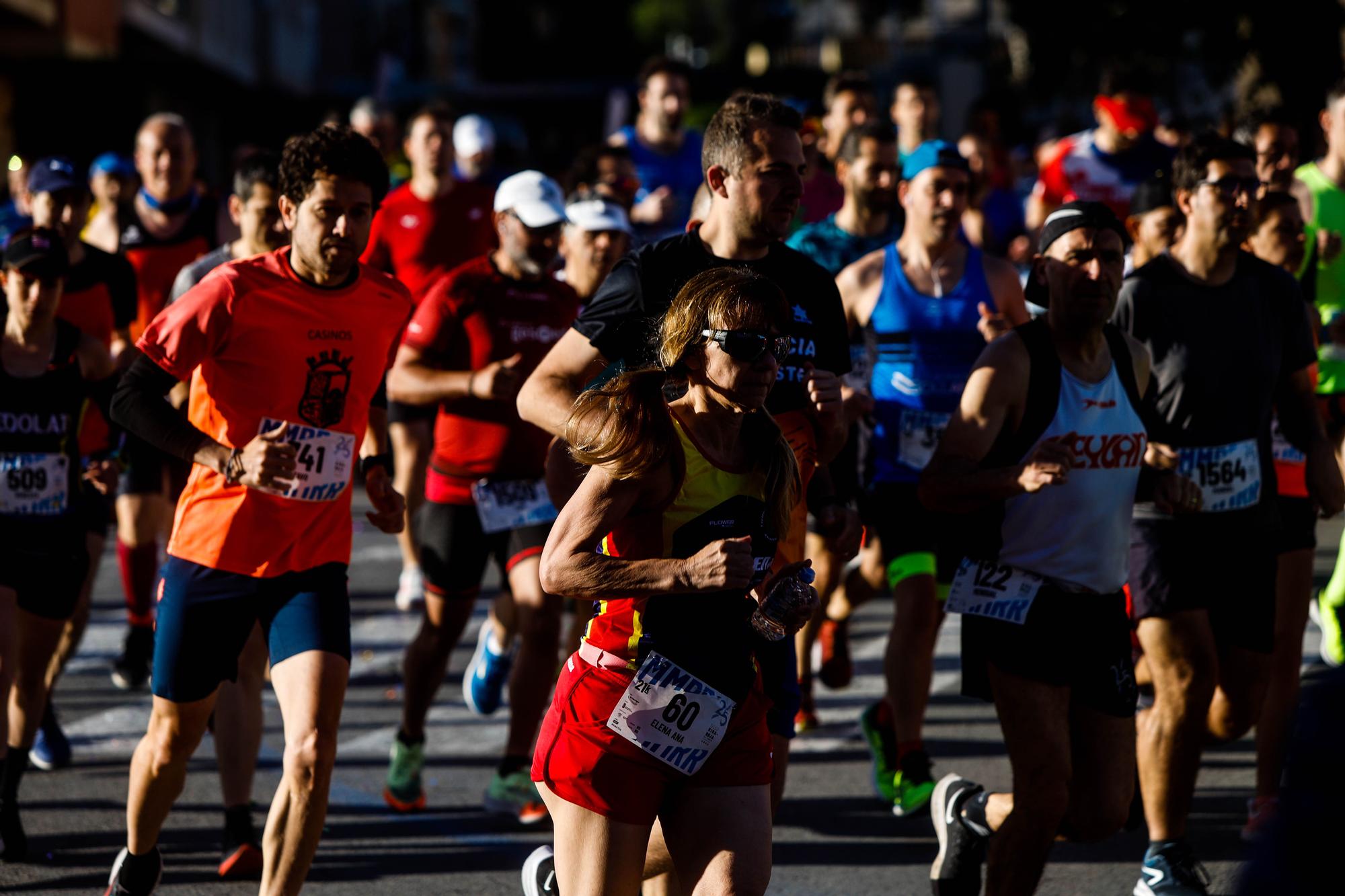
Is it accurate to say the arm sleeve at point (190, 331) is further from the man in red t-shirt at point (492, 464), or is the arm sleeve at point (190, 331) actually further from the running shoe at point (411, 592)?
the running shoe at point (411, 592)

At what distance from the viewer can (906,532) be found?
666cm

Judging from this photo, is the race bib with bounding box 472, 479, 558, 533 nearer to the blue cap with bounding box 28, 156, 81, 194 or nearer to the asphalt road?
the asphalt road

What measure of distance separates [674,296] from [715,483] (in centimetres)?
83

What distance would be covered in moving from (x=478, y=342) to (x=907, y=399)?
161 centimetres

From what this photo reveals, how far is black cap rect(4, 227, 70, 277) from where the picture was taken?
6180mm

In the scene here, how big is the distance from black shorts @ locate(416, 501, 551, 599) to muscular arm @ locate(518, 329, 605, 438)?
1.73 m

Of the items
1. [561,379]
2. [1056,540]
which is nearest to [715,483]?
[561,379]

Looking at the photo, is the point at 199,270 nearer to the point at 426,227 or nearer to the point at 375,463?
the point at 375,463

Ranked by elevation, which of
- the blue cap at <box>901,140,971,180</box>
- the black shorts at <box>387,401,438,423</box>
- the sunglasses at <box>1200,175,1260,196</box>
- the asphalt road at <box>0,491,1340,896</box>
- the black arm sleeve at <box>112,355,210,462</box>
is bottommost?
the asphalt road at <box>0,491,1340,896</box>

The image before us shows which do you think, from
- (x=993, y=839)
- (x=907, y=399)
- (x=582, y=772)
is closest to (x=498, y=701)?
(x=907, y=399)

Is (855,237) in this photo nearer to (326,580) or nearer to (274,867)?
(326,580)

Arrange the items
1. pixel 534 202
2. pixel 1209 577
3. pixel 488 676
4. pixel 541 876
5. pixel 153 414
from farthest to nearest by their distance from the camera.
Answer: pixel 488 676 < pixel 534 202 < pixel 1209 577 < pixel 153 414 < pixel 541 876

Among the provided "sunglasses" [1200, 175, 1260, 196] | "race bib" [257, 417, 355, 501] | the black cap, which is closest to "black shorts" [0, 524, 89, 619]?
the black cap

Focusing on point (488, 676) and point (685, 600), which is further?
point (488, 676)
